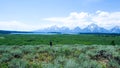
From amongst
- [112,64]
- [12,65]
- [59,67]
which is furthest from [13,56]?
[112,64]

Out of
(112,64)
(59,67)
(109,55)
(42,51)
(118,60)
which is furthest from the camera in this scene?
(42,51)

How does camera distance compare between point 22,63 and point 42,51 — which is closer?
point 22,63

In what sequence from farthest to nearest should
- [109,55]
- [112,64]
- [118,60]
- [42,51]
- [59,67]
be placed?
[42,51] → [109,55] → [118,60] → [112,64] → [59,67]

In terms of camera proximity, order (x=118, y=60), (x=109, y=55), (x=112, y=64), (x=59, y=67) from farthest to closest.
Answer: (x=109, y=55)
(x=118, y=60)
(x=112, y=64)
(x=59, y=67)

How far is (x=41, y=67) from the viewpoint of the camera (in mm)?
9773

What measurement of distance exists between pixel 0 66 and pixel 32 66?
5.53ft

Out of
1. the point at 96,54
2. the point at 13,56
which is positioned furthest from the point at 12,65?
the point at 96,54

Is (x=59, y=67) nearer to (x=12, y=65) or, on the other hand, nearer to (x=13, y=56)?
(x=12, y=65)

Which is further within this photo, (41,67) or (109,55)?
(109,55)

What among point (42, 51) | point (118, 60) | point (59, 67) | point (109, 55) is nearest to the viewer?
point (59, 67)

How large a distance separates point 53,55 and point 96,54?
3111mm

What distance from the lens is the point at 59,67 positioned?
9.65 meters

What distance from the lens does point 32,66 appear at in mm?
9812

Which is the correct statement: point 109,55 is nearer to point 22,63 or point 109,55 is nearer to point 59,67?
point 59,67
